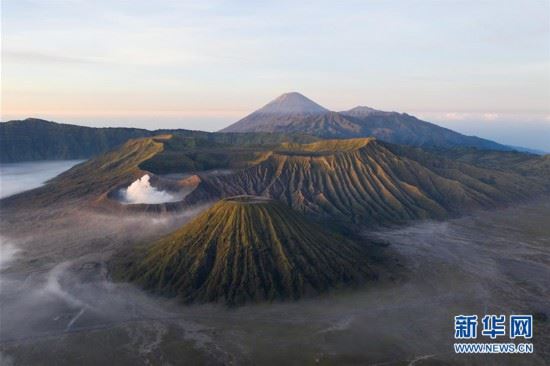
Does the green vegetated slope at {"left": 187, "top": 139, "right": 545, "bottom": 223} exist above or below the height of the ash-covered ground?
above

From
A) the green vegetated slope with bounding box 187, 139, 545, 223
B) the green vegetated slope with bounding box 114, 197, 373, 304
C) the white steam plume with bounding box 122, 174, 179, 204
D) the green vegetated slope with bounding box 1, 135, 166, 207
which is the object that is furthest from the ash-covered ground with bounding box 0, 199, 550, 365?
the green vegetated slope with bounding box 1, 135, 166, 207

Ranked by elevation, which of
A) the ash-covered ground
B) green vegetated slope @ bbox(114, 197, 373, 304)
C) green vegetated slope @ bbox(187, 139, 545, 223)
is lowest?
the ash-covered ground

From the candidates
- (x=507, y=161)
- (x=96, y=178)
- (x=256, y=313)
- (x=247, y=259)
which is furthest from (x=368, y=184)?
(x=507, y=161)

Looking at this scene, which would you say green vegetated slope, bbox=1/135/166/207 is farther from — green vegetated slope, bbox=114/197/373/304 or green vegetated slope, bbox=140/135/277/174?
green vegetated slope, bbox=114/197/373/304

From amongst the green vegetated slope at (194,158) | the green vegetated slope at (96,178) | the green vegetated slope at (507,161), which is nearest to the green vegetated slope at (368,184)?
the green vegetated slope at (194,158)

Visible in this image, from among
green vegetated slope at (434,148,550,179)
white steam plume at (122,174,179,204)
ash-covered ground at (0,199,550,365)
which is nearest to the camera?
ash-covered ground at (0,199,550,365)

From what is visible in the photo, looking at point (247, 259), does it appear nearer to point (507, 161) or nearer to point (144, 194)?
point (144, 194)
